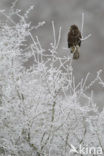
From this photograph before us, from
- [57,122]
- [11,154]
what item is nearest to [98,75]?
[57,122]

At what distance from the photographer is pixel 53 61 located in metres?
7.38

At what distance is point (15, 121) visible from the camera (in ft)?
24.4

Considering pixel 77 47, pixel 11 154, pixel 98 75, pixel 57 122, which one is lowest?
pixel 11 154

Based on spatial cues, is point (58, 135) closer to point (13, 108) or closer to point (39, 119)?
point (39, 119)

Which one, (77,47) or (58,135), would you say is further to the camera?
(58,135)

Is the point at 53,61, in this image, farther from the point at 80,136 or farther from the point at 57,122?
the point at 80,136

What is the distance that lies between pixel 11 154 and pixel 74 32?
2.92 meters

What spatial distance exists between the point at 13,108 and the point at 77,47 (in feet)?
6.03

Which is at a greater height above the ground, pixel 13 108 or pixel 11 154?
pixel 13 108

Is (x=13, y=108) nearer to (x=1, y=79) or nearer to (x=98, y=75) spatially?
(x=1, y=79)

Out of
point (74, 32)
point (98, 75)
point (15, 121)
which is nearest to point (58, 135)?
point (15, 121)

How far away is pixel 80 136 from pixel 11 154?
164 cm

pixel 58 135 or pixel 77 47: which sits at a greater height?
pixel 77 47

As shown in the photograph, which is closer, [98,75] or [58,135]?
[98,75]
